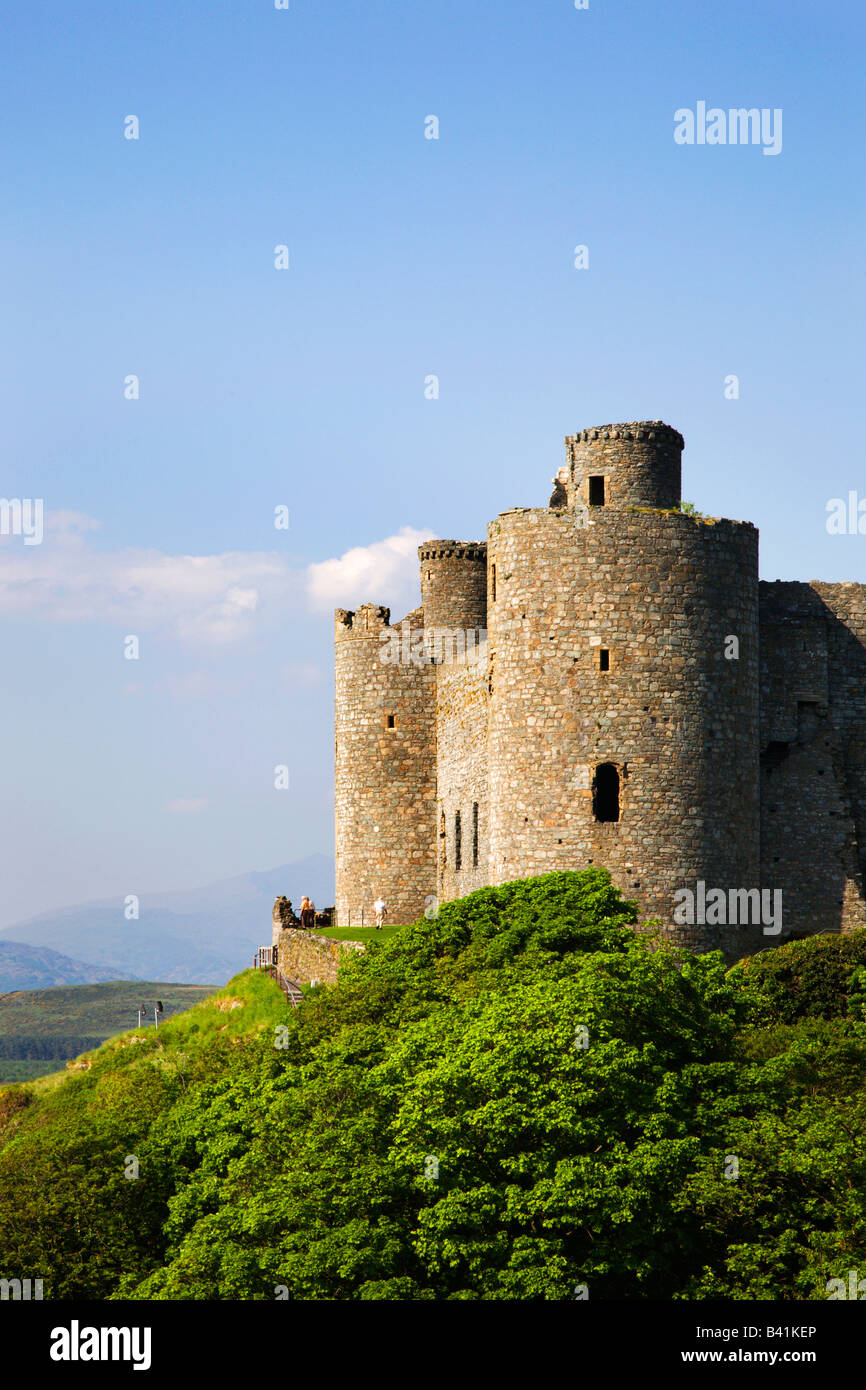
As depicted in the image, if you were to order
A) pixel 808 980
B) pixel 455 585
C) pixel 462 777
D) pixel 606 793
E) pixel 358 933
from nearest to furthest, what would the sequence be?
pixel 808 980
pixel 606 793
pixel 462 777
pixel 358 933
pixel 455 585

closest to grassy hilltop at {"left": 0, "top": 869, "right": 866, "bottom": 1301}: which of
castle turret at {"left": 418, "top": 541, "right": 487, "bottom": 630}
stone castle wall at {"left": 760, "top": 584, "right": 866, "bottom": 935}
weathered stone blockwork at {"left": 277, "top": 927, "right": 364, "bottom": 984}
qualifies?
stone castle wall at {"left": 760, "top": 584, "right": 866, "bottom": 935}

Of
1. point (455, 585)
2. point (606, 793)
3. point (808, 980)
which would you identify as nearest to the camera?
point (808, 980)

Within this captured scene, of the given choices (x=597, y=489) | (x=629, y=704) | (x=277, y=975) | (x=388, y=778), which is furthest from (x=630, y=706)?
(x=277, y=975)

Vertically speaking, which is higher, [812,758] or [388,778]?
[388,778]

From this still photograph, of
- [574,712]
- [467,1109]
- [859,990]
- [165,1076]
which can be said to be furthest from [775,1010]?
[165,1076]

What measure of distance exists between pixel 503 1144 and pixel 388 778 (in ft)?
82.4

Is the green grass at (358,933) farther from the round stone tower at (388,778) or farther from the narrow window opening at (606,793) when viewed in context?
the narrow window opening at (606,793)

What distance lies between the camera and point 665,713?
113 ft

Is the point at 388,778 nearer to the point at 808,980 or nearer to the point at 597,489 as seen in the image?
the point at 597,489

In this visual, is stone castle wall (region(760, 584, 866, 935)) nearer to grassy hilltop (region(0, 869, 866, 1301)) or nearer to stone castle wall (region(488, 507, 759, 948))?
stone castle wall (region(488, 507, 759, 948))

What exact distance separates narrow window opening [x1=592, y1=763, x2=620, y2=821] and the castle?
0.16 feet

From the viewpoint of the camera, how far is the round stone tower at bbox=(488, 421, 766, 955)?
112 feet

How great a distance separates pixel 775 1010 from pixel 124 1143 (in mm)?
12871

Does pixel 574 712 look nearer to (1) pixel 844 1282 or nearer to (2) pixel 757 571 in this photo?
(2) pixel 757 571
